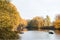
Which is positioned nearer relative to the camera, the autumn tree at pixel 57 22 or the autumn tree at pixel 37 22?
the autumn tree at pixel 57 22

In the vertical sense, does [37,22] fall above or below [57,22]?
below

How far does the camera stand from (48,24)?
109312 millimetres

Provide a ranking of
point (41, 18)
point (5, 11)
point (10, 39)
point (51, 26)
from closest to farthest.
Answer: point (10, 39)
point (5, 11)
point (51, 26)
point (41, 18)

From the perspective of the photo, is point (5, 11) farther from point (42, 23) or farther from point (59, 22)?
point (42, 23)

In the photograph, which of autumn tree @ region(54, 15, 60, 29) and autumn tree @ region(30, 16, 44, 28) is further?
autumn tree @ region(30, 16, 44, 28)

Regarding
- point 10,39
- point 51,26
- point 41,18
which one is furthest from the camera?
point 41,18

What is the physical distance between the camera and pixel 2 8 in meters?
42.4

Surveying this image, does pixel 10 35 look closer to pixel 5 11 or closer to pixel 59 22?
pixel 5 11

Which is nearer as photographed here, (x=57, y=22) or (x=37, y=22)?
(x=57, y=22)

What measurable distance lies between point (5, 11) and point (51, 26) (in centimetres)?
6605

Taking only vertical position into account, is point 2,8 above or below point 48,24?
above

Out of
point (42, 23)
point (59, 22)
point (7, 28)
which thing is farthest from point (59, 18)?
point (7, 28)

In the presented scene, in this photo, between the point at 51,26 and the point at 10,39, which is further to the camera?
the point at 51,26

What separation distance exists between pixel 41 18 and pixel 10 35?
73.5 metres
